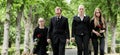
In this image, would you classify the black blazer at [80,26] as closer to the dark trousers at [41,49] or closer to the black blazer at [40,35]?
the black blazer at [40,35]

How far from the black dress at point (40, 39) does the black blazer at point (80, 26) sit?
1.18 m

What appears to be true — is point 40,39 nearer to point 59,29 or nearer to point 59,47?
point 59,29

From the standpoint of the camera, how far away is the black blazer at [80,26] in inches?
511

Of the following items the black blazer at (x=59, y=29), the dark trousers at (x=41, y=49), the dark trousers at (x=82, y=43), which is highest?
the black blazer at (x=59, y=29)

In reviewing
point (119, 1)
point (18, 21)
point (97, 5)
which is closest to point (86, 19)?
point (18, 21)

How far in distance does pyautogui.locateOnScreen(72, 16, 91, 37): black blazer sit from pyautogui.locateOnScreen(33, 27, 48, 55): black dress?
3.86 ft

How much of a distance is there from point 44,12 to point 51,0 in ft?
7.03

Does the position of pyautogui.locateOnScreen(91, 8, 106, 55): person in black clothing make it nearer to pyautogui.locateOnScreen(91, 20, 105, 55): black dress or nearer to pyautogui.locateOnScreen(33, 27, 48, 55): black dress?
pyautogui.locateOnScreen(91, 20, 105, 55): black dress

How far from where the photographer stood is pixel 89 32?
518 inches

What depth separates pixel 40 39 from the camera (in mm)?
13906

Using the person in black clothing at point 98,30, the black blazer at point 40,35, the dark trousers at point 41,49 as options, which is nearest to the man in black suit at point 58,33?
the black blazer at point 40,35

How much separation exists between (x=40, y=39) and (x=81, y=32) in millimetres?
1666

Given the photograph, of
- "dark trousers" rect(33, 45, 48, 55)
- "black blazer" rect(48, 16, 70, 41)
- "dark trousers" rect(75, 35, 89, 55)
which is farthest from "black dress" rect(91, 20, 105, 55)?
"dark trousers" rect(33, 45, 48, 55)

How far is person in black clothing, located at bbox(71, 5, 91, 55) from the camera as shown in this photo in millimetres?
12883
